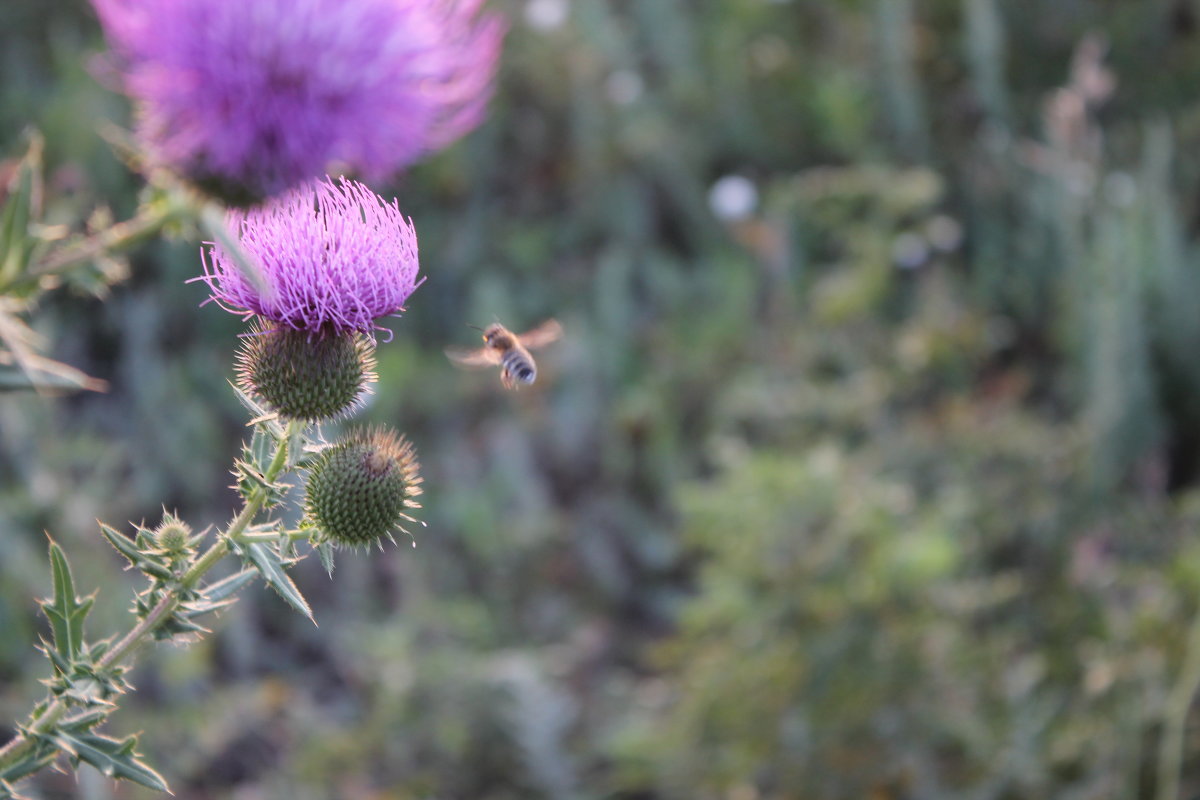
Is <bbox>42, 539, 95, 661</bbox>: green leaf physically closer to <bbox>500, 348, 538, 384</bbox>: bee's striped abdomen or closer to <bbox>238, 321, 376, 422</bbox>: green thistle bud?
<bbox>238, 321, 376, 422</bbox>: green thistle bud

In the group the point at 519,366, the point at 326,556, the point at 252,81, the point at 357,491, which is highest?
the point at 519,366

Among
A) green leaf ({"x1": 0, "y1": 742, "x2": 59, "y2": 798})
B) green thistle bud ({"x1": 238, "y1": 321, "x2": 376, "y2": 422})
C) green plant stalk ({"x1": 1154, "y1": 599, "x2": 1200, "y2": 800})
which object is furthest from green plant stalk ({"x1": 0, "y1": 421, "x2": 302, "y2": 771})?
green plant stalk ({"x1": 1154, "y1": 599, "x2": 1200, "y2": 800})

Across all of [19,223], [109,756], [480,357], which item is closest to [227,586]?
[109,756]

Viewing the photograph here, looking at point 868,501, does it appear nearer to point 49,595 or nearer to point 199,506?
point 49,595

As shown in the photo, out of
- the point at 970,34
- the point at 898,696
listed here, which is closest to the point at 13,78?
the point at 970,34

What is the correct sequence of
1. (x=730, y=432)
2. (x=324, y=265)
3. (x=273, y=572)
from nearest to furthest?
(x=273, y=572) → (x=324, y=265) → (x=730, y=432)

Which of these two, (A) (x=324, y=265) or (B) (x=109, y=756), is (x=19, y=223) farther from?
(B) (x=109, y=756)
